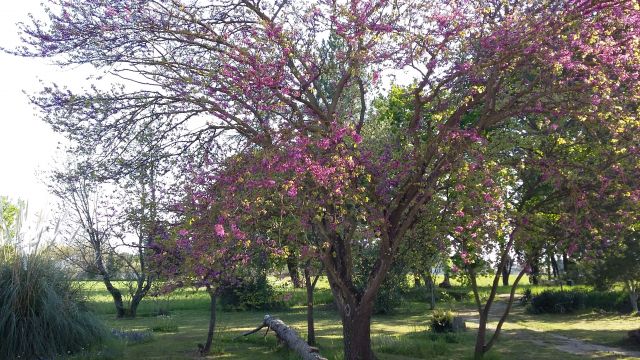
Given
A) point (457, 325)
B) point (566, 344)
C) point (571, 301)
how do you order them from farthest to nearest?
point (571, 301) < point (457, 325) < point (566, 344)

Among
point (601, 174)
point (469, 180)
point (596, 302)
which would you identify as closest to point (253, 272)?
point (469, 180)

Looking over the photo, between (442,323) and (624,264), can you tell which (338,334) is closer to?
(442,323)

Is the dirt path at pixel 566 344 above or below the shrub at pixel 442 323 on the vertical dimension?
below

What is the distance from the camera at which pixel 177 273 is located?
9.07 metres

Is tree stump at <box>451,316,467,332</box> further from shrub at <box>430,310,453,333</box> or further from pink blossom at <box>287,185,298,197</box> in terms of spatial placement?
pink blossom at <box>287,185,298,197</box>

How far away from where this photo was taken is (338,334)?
1717 centimetres

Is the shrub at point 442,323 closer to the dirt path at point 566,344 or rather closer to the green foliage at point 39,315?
the dirt path at point 566,344

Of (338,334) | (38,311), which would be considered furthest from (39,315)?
(338,334)

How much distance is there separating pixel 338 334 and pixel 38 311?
29.4ft

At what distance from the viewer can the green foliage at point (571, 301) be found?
24430 mm

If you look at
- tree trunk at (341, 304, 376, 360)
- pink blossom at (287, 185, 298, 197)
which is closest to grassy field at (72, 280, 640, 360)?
tree trunk at (341, 304, 376, 360)

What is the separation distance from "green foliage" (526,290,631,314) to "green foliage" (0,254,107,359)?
19641 mm

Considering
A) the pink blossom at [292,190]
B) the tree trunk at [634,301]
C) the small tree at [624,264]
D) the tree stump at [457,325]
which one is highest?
the pink blossom at [292,190]

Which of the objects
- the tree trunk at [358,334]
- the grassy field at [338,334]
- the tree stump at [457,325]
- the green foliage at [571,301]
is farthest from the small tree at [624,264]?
the green foliage at [571,301]
